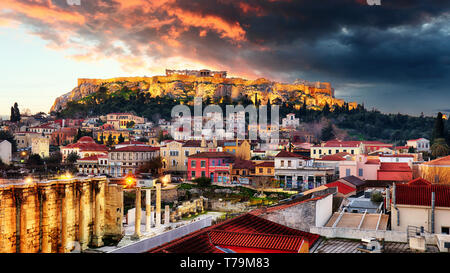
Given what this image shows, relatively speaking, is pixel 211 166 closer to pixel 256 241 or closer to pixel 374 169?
pixel 374 169

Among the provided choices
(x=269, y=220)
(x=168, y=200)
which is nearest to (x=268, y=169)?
(x=168, y=200)

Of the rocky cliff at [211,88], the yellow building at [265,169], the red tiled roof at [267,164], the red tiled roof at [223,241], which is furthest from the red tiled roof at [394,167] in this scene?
the rocky cliff at [211,88]

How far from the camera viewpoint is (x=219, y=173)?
35.5m

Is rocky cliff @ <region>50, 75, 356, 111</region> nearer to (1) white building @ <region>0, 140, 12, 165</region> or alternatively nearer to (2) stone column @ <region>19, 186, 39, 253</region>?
(1) white building @ <region>0, 140, 12, 165</region>

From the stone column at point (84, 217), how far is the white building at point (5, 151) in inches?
1298

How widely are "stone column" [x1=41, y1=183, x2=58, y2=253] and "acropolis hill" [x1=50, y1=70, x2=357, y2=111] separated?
92.8 metres

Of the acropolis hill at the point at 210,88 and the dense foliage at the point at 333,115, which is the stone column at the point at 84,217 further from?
the acropolis hill at the point at 210,88

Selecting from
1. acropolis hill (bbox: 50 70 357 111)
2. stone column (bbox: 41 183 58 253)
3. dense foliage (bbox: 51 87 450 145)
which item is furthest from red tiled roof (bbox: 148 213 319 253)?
acropolis hill (bbox: 50 70 357 111)

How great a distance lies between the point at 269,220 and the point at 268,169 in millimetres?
21718

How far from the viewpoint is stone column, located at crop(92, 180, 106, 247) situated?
17.7m

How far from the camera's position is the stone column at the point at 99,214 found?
1772 centimetres

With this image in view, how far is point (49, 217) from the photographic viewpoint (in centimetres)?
1455
